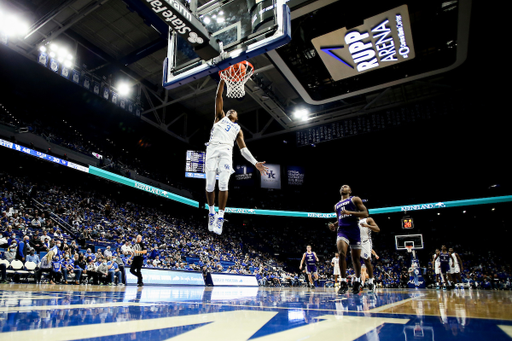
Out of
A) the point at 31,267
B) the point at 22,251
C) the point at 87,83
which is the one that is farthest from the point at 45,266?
the point at 87,83

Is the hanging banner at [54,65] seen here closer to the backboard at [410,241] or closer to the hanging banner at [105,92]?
the hanging banner at [105,92]

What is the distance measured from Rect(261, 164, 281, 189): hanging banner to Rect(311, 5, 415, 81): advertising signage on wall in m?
15.6

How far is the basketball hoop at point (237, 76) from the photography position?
5656 mm

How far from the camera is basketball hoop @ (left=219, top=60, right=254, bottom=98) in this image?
5656 mm

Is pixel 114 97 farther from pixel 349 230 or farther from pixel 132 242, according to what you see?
pixel 349 230

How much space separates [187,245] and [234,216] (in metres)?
9.46

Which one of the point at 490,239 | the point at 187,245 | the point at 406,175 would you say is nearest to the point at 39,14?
the point at 187,245

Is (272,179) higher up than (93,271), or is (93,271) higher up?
(272,179)

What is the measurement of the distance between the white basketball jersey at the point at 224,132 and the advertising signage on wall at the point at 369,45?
6.63m

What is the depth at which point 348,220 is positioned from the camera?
509 centimetres

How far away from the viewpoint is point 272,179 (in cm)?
2614

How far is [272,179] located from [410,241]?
12.0 m

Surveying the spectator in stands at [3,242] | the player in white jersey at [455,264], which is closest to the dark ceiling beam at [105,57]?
the spectator in stands at [3,242]

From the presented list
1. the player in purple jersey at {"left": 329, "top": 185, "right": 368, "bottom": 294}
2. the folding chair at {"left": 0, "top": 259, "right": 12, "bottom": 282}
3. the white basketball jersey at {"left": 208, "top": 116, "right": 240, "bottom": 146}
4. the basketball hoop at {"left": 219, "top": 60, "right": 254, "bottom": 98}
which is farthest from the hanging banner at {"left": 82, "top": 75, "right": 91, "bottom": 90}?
the player in purple jersey at {"left": 329, "top": 185, "right": 368, "bottom": 294}
